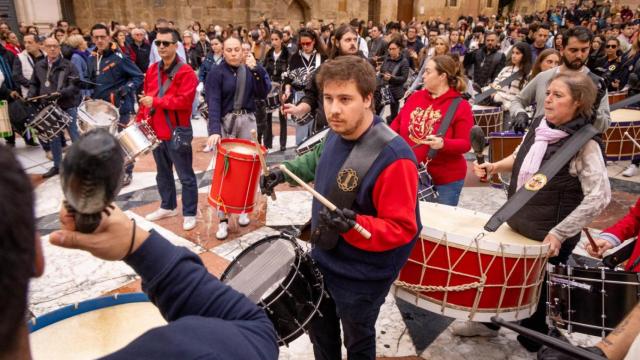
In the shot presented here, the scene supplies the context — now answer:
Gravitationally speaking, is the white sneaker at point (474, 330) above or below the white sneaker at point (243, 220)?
below

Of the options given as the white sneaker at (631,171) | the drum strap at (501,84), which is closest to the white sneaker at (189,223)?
the drum strap at (501,84)

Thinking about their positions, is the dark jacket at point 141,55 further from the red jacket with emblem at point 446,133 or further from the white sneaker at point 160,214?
the red jacket with emblem at point 446,133

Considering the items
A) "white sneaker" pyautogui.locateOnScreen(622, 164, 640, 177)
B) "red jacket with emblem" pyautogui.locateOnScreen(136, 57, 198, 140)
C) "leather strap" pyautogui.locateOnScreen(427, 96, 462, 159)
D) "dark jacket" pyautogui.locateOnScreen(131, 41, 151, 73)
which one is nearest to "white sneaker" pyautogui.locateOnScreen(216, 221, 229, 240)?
"red jacket with emblem" pyautogui.locateOnScreen(136, 57, 198, 140)

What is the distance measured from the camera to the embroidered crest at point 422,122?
358 centimetres

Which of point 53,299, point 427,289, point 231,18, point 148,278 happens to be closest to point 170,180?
point 53,299

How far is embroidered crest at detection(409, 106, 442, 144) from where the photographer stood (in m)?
3.58

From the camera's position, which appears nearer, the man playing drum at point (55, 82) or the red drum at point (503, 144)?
the red drum at point (503, 144)

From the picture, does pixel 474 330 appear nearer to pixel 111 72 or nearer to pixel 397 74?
pixel 397 74

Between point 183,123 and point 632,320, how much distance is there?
4.02 metres

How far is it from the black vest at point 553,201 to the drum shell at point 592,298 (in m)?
0.28

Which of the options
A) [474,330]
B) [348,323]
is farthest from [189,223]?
[474,330]

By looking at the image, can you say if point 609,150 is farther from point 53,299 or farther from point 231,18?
point 231,18

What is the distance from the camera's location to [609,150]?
17.5ft

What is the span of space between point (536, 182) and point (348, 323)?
4.35 ft
